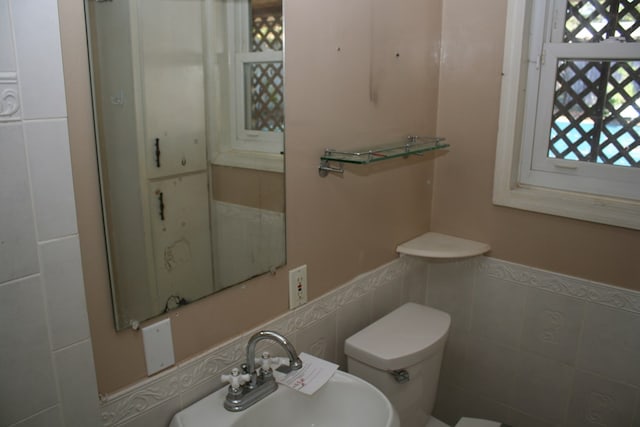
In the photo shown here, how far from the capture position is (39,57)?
83 cm

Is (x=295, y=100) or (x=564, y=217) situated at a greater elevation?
(x=295, y=100)

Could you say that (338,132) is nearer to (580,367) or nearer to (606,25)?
(606,25)

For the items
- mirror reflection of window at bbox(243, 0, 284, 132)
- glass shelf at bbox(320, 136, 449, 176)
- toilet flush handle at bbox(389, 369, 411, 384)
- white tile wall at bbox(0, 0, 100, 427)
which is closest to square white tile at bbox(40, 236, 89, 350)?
white tile wall at bbox(0, 0, 100, 427)

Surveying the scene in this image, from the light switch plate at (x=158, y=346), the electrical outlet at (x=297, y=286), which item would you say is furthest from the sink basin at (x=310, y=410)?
the electrical outlet at (x=297, y=286)

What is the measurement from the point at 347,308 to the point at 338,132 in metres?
0.57

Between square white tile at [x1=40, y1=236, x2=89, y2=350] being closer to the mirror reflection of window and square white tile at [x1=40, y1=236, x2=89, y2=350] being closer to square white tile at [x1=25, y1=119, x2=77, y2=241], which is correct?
square white tile at [x1=25, y1=119, x2=77, y2=241]

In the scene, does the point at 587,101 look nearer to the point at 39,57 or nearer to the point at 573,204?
the point at 573,204

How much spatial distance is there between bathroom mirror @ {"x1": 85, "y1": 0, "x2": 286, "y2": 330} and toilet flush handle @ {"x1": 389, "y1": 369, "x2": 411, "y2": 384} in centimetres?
48

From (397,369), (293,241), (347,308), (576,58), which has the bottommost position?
(397,369)

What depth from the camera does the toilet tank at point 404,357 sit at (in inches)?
58.9

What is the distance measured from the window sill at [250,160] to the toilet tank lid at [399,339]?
0.59 metres

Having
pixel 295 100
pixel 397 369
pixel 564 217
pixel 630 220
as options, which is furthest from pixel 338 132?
pixel 630 220

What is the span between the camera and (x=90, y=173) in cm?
93

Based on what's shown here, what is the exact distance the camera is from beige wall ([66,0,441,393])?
96cm
